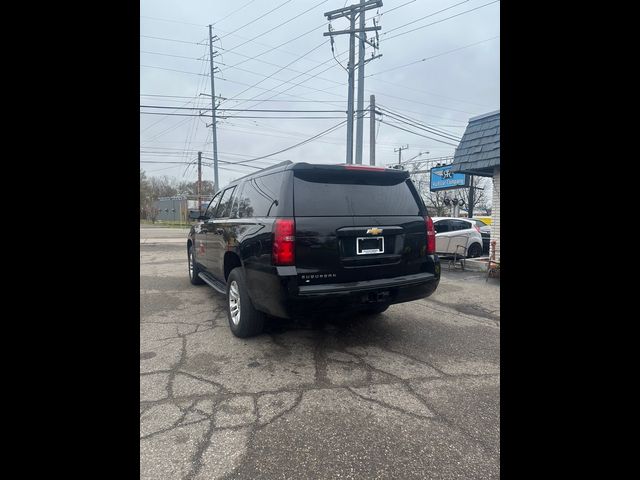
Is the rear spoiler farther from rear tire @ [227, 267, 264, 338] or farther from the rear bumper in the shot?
rear tire @ [227, 267, 264, 338]

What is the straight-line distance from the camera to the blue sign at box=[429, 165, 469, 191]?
1840cm

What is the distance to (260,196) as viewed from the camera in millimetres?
3799

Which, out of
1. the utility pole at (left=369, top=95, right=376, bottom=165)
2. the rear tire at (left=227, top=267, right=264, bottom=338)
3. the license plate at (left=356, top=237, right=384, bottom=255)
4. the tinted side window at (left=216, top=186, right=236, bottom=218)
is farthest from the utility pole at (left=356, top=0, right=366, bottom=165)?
the license plate at (left=356, top=237, right=384, bottom=255)

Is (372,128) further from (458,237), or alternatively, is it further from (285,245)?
(285,245)

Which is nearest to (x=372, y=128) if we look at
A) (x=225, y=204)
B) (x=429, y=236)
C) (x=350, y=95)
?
(x=350, y=95)

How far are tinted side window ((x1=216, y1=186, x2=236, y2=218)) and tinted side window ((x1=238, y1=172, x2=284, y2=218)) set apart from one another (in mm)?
494

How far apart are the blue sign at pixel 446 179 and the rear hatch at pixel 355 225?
612 inches

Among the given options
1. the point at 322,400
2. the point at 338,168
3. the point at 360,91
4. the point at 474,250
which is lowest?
the point at 322,400

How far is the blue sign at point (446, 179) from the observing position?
18.4m

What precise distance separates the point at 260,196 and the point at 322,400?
2177mm
